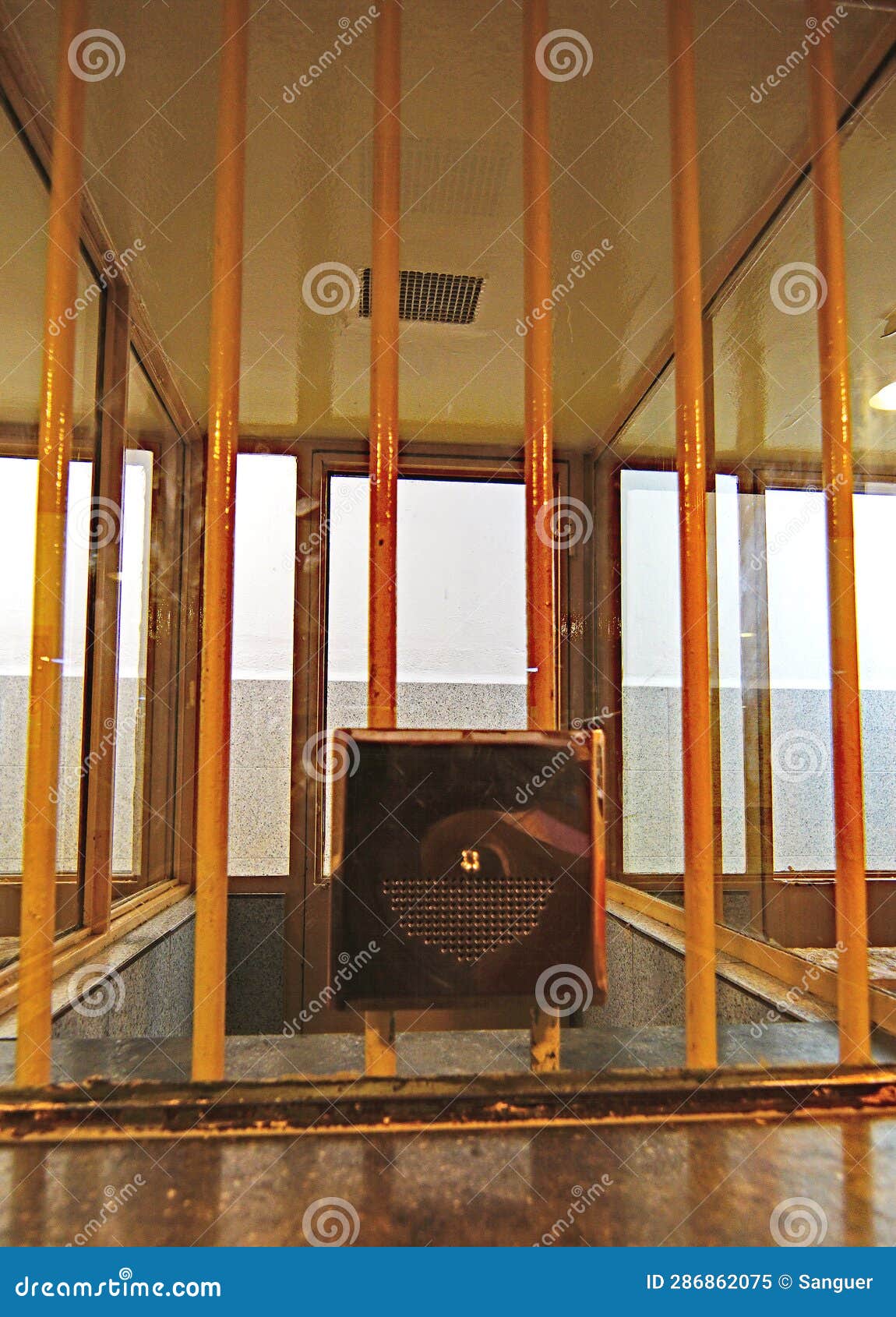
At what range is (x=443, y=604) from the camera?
9.62ft

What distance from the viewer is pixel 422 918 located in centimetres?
73

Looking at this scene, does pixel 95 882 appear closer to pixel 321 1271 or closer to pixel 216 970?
pixel 216 970

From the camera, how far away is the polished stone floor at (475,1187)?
61 cm

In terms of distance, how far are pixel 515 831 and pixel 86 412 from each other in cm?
164

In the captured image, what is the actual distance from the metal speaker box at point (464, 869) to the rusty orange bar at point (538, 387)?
0.47ft

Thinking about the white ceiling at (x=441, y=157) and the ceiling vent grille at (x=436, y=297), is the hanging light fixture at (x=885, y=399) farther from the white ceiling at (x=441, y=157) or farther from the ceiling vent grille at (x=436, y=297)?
the ceiling vent grille at (x=436, y=297)

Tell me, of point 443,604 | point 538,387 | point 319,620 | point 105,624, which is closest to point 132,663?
point 105,624

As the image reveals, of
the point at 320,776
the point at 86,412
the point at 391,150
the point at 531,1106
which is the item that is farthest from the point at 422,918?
the point at 320,776

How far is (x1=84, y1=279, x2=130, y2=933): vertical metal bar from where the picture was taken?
74.0 inches

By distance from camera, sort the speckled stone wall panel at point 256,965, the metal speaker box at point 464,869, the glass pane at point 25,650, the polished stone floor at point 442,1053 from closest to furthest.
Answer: the metal speaker box at point 464,869
the polished stone floor at point 442,1053
the glass pane at point 25,650
the speckled stone wall panel at point 256,965

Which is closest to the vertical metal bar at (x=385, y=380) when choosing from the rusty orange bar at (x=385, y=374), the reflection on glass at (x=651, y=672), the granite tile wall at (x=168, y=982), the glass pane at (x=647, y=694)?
the rusty orange bar at (x=385, y=374)

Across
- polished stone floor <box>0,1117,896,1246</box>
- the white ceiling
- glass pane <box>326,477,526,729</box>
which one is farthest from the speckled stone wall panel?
polished stone floor <box>0,1117,896,1246</box>

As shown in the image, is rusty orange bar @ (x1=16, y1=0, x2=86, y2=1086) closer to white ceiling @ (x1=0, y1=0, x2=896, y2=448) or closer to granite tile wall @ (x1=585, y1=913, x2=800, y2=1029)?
white ceiling @ (x1=0, y1=0, x2=896, y2=448)

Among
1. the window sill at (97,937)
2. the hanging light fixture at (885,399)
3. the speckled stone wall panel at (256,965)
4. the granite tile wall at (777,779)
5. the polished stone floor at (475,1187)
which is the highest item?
the hanging light fixture at (885,399)
